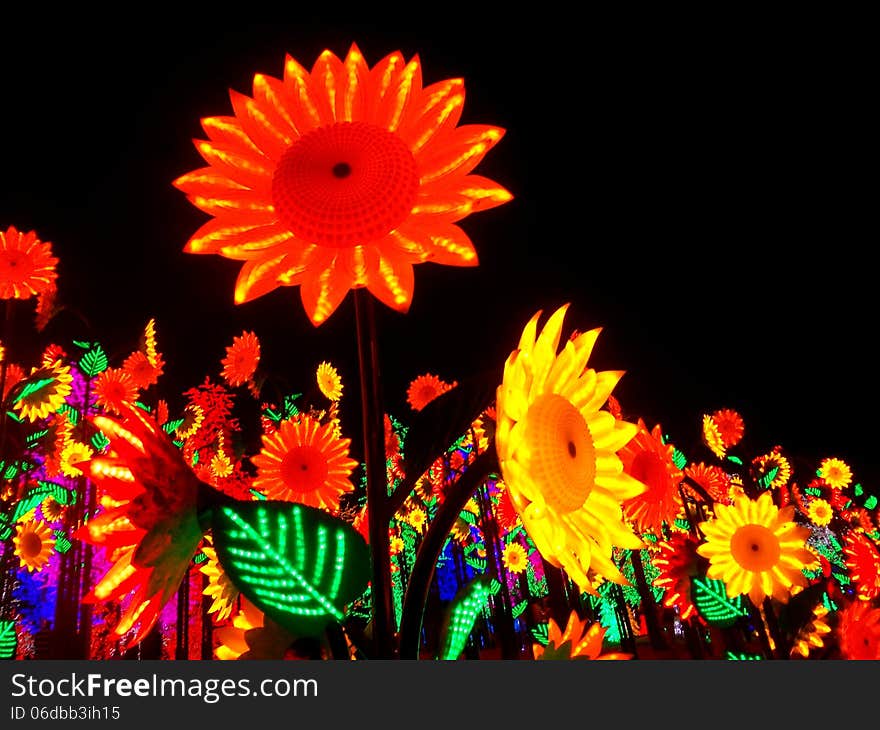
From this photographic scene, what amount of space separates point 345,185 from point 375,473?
1.40ft

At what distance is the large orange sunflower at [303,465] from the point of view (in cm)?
186

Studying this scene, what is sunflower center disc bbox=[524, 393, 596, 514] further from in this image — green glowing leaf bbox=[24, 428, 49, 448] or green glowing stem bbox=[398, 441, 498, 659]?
green glowing leaf bbox=[24, 428, 49, 448]

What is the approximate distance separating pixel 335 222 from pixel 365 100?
0.24 m

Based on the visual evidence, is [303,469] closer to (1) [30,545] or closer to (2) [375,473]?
(2) [375,473]

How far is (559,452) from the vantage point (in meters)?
0.77

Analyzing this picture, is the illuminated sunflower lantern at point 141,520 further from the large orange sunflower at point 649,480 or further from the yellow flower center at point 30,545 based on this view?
the yellow flower center at point 30,545

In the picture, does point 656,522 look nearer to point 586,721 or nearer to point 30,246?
point 586,721

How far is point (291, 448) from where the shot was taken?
6.75 feet

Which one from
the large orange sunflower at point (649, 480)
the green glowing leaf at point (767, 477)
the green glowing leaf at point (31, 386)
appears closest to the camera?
the large orange sunflower at point (649, 480)

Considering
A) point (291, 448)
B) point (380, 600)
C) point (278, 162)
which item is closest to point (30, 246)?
point (291, 448)

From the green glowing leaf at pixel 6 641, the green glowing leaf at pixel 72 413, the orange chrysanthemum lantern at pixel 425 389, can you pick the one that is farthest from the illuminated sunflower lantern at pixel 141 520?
the green glowing leaf at pixel 72 413

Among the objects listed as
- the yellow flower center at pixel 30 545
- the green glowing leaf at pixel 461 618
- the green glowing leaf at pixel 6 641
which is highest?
the yellow flower center at pixel 30 545

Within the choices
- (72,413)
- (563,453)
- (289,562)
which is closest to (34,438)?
(72,413)

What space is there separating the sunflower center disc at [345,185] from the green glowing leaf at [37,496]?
347 inches
